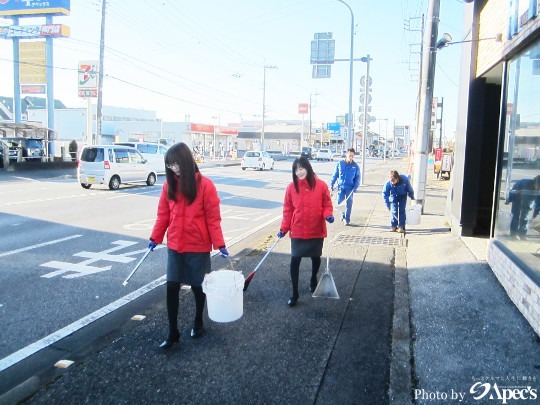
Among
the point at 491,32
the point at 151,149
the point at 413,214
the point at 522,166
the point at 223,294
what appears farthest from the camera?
the point at 151,149

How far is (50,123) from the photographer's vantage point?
119 feet

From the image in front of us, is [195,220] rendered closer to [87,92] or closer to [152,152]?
[152,152]

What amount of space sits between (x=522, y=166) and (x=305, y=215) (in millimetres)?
2645

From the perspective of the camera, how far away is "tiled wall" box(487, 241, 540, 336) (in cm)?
388

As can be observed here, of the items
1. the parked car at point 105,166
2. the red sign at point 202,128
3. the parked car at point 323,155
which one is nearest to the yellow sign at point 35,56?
the red sign at point 202,128

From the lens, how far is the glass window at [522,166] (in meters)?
4.64

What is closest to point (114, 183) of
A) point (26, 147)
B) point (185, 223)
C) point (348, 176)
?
point (348, 176)

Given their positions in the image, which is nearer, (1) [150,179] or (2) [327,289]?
(2) [327,289]

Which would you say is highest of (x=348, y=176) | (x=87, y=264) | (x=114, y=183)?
(x=348, y=176)

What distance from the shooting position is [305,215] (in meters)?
4.84

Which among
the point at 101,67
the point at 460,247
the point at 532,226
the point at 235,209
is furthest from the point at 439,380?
the point at 101,67

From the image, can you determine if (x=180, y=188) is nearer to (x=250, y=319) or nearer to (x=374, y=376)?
(x=250, y=319)

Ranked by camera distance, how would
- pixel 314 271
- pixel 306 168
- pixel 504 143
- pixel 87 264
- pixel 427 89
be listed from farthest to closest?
1. pixel 427 89
2. pixel 87 264
3. pixel 504 143
4. pixel 314 271
5. pixel 306 168

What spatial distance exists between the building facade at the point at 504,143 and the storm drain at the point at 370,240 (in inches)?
42.0
